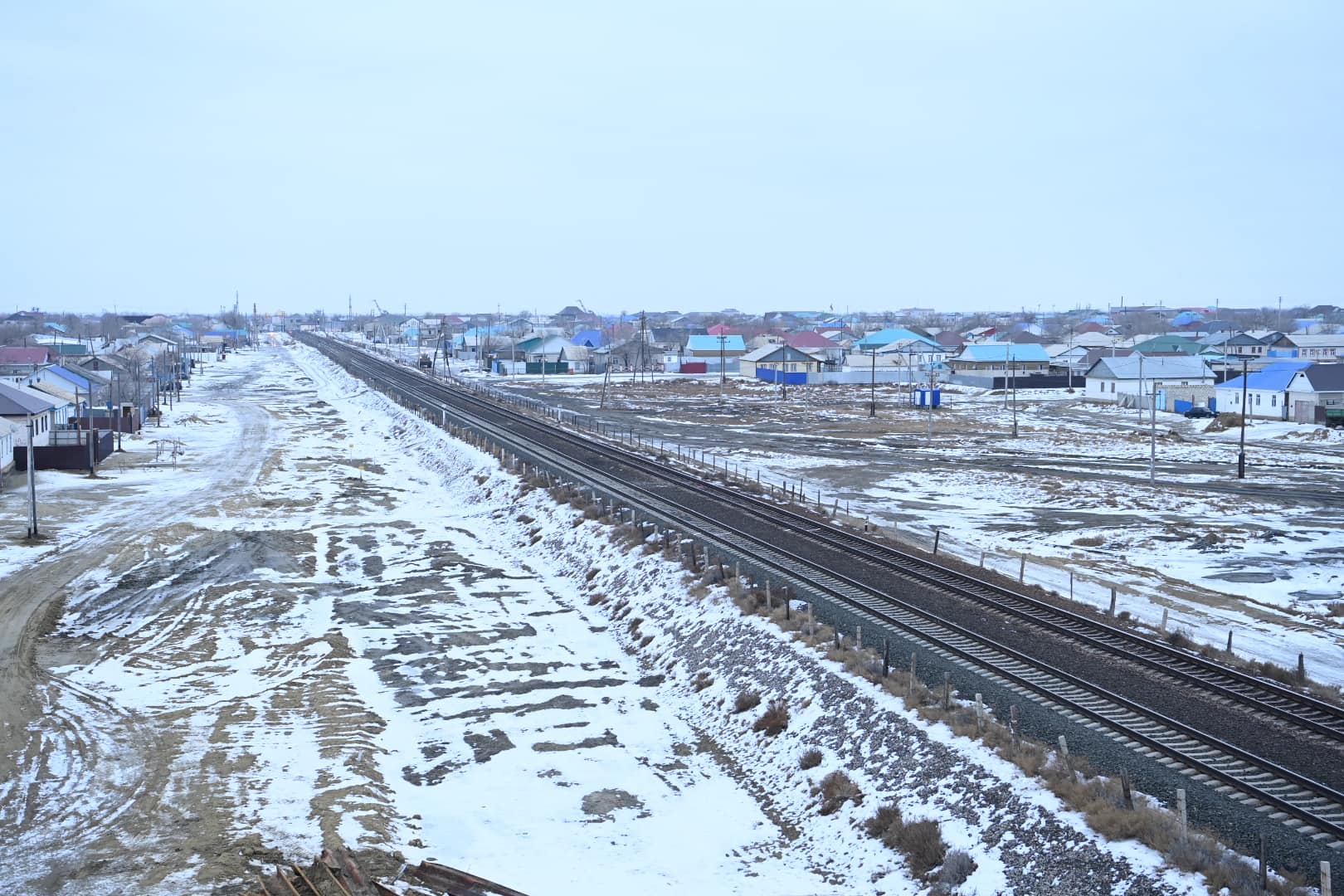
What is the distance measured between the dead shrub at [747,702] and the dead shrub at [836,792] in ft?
9.68

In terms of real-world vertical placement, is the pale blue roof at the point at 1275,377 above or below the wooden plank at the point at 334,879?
above

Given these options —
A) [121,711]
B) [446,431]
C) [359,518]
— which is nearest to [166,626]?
[121,711]

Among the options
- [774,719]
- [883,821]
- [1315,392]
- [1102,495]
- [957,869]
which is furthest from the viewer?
[1315,392]

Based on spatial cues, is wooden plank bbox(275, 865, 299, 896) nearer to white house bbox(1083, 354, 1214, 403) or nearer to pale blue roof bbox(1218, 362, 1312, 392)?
pale blue roof bbox(1218, 362, 1312, 392)

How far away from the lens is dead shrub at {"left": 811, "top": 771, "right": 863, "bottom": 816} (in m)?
14.1

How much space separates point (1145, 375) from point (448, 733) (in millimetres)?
71430

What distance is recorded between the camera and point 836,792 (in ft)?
47.0

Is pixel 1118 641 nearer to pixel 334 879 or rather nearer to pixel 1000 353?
pixel 334 879

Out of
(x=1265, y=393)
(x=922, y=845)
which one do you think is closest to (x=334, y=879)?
(x=922, y=845)

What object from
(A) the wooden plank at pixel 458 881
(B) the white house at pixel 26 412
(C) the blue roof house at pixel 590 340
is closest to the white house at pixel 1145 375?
(C) the blue roof house at pixel 590 340

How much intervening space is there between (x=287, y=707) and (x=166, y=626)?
6.11 meters

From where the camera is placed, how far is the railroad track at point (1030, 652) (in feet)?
41.2

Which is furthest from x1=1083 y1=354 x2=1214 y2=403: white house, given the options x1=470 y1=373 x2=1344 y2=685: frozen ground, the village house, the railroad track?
the railroad track

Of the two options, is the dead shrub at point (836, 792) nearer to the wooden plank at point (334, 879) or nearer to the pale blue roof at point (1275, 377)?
the wooden plank at point (334, 879)
